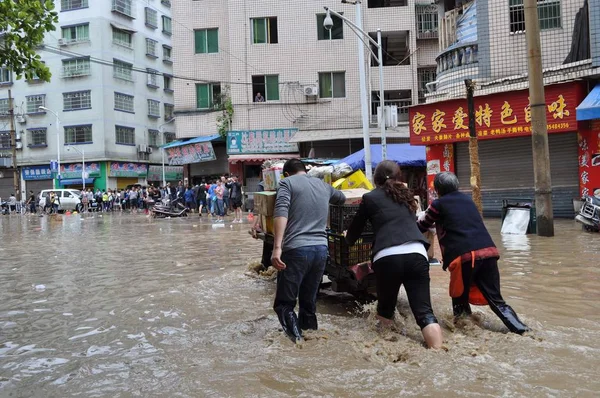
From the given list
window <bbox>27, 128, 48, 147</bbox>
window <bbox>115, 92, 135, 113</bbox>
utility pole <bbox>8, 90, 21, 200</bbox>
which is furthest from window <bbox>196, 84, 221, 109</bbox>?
utility pole <bbox>8, 90, 21, 200</bbox>

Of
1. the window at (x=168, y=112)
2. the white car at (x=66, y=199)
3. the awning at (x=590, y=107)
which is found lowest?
the white car at (x=66, y=199)

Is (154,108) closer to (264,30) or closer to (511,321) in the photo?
(264,30)

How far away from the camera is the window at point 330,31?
1273 inches

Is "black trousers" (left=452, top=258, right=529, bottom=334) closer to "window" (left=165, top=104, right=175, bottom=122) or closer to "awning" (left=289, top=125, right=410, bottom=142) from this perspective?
"awning" (left=289, top=125, right=410, bottom=142)

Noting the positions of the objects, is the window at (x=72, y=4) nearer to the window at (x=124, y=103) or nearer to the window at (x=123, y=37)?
the window at (x=123, y=37)

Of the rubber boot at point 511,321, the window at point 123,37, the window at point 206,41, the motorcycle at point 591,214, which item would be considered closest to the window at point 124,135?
the window at point 123,37

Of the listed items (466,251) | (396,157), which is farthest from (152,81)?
(466,251)

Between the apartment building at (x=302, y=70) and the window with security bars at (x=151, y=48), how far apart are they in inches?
777

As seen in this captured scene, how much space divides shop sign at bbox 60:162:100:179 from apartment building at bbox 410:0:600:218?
104 feet

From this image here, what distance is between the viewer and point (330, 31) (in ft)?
107

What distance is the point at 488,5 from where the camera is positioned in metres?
18.5

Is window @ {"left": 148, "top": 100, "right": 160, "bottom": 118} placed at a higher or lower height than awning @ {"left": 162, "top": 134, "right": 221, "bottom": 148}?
higher

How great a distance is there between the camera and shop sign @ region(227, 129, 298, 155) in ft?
104

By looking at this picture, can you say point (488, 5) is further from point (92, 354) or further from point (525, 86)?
point (92, 354)
